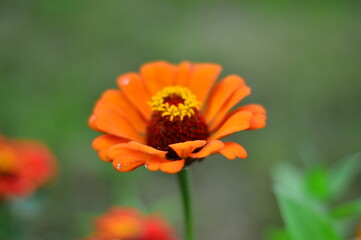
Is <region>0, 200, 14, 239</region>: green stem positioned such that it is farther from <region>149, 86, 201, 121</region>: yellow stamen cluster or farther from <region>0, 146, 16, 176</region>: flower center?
<region>149, 86, 201, 121</region>: yellow stamen cluster

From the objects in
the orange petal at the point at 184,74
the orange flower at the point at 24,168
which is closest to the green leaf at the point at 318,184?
the orange petal at the point at 184,74

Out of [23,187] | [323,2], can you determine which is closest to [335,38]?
[323,2]

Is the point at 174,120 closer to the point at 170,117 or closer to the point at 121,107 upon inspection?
the point at 170,117

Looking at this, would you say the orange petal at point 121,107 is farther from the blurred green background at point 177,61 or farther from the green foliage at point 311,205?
the blurred green background at point 177,61

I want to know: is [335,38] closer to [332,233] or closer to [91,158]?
[91,158]

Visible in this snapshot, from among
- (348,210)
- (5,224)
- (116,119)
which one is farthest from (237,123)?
(5,224)

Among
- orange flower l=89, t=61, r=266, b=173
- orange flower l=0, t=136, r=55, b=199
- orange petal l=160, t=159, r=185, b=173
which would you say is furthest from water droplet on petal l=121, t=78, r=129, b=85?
orange flower l=0, t=136, r=55, b=199
